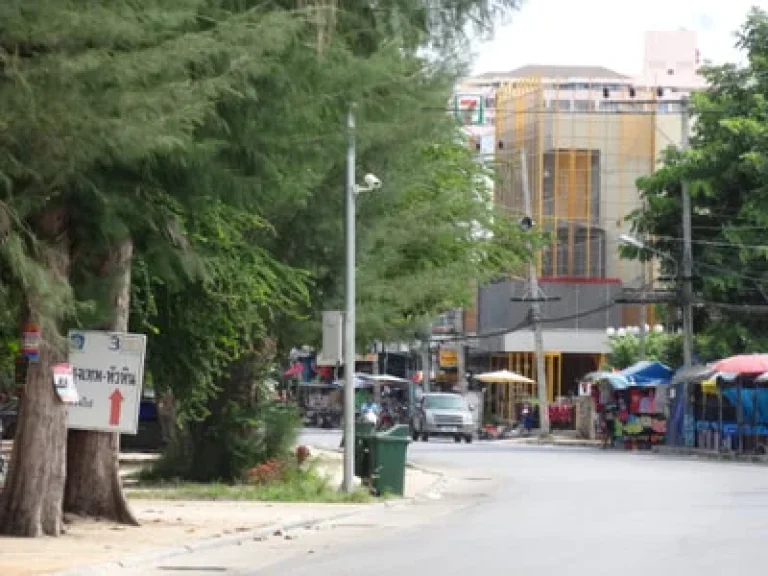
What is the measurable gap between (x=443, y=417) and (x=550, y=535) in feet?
147

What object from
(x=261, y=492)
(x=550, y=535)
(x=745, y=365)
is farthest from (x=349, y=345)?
(x=745, y=365)

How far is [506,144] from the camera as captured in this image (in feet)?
281

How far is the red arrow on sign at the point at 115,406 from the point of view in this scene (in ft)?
64.2

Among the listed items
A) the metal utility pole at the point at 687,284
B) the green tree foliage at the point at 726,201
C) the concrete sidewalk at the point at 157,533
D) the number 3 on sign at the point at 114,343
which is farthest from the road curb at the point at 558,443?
the number 3 on sign at the point at 114,343

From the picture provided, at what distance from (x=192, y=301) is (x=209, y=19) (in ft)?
Answer: 25.9

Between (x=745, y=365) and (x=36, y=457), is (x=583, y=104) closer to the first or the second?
(x=745, y=365)

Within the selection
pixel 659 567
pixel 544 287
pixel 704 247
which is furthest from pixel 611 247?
pixel 659 567

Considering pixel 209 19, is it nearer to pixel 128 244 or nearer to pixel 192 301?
pixel 128 244

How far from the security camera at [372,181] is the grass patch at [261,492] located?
5.14m

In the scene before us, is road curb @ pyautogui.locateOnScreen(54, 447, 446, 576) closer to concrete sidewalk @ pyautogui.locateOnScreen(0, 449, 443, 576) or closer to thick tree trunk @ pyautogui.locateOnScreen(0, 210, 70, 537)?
concrete sidewalk @ pyautogui.locateOnScreen(0, 449, 443, 576)

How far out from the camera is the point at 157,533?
66.0 feet

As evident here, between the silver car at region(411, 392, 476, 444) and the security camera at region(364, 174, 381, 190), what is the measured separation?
3942cm

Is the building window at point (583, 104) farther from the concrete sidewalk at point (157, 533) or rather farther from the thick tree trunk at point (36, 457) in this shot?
the thick tree trunk at point (36, 457)

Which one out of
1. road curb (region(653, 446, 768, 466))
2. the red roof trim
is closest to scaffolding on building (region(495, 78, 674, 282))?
the red roof trim
